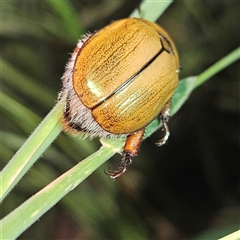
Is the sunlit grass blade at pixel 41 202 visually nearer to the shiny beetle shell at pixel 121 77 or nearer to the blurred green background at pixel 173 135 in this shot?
the shiny beetle shell at pixel 121 77

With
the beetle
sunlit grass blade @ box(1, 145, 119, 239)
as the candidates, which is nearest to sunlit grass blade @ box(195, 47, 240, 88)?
the beetle

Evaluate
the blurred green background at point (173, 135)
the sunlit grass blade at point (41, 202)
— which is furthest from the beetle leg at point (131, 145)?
the blurred green background at point (173, 135)

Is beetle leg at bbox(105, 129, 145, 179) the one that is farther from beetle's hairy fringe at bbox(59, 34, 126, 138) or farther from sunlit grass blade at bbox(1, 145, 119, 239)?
sunlit grass blade at bbox(1, 145, 119, 239)

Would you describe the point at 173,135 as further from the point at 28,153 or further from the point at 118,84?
the point at 28,153

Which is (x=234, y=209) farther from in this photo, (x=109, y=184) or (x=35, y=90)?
(x=35, y=90)

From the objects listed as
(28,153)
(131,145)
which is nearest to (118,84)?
(131,145)

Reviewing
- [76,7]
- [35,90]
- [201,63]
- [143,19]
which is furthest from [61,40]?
[143,19]

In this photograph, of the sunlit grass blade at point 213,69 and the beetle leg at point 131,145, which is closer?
the beetle leg at point 131,145
